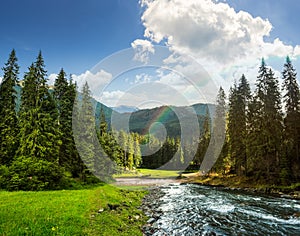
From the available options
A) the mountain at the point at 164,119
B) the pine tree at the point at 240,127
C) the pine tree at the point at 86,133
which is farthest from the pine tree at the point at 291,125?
the pine tree at the point at 86,133

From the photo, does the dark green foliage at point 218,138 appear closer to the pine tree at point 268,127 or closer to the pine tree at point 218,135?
the pine tree at point 218,135

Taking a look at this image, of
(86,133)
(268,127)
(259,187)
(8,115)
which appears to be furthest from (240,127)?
(8,115)

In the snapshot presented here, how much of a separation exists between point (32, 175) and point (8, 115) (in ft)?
36.9

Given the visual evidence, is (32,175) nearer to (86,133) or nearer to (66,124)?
(66,124)

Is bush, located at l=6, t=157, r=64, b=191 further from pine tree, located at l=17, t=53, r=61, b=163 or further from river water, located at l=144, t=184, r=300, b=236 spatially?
river water, located at l=144, t=184, r=300, b=236

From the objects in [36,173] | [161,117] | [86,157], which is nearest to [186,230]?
[36,173]

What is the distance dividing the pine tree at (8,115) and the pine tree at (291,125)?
3253cm

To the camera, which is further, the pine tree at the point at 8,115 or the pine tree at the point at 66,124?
the pine tree at the point at 66,124

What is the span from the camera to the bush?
19.9 m

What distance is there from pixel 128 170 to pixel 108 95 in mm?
49921

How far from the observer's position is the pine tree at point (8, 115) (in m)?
25.9

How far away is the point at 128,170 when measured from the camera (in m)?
74.4

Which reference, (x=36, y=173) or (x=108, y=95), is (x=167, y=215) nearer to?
(x=36, y=173)

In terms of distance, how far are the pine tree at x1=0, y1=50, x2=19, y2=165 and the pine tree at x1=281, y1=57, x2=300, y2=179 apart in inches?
1281
